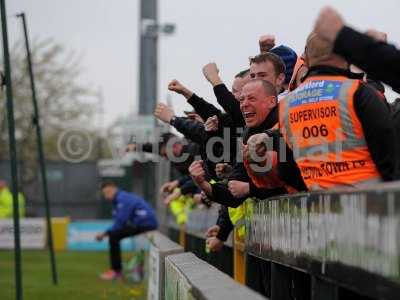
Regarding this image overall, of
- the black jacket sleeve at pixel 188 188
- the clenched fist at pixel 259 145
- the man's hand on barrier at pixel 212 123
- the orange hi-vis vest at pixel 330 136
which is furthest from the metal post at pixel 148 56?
the orange hi-vis vest at pixel 330 136

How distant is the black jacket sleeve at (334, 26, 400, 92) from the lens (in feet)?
13.7

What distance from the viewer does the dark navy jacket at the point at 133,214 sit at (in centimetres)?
2066

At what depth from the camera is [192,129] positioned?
8828mm

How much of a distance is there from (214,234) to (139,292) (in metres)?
6.60

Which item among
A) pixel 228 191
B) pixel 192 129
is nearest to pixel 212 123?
pixel 192 129

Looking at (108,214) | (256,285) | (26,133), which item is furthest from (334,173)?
(26,133)

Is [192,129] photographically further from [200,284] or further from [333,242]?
[333,242]

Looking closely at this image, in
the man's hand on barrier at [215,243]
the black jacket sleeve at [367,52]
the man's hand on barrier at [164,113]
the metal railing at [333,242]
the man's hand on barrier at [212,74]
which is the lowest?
the man's hand on barrier at [215,243]

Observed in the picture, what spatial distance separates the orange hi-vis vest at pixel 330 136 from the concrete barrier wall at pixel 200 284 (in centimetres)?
69

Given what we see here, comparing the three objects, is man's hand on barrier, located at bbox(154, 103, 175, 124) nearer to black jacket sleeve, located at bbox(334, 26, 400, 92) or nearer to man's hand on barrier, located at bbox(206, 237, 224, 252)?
man's hand on barrier, located at bbox(206, 237, 224, 252)

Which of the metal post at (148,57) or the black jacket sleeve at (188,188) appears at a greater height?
the metal post at (148,57)

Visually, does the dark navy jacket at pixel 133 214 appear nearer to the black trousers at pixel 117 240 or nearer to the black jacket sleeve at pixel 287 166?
the black trousers at pixel 117 240

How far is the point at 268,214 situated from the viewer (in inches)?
233

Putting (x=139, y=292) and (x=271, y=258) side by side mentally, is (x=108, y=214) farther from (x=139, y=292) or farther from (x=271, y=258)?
(x=271, y=258)
